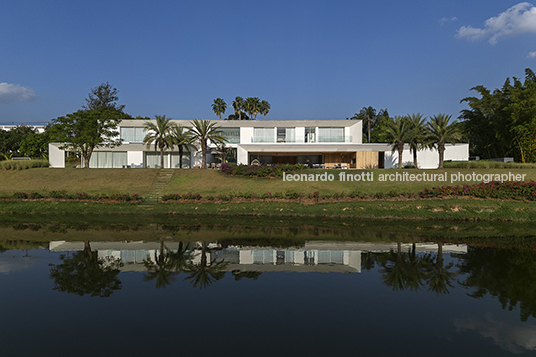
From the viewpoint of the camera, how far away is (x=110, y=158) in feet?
146

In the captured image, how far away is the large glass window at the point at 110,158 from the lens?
4434 centimetres

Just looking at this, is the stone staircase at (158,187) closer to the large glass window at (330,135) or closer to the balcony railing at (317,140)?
the balcony railing at (317,140)

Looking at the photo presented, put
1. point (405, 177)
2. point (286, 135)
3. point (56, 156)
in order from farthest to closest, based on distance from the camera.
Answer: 1. point (286, 135)
2. point (56, 156)
3. point (405, 177)

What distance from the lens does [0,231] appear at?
1664 centimetres

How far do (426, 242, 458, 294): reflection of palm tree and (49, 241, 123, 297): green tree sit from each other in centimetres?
880

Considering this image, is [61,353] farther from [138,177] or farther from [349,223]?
[138,177]

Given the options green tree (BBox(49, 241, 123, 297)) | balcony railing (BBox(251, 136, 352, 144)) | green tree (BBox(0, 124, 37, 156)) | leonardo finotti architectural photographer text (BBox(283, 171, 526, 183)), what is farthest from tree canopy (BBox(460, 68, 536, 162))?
green tree (BBox(0, 124, 37, 156))

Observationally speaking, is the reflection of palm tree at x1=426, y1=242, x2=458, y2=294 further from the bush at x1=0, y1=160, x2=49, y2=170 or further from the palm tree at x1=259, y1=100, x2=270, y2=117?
the palm tree at x1=259, y1=100, x2=270, y2=117

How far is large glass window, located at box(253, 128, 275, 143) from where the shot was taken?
44.7 m

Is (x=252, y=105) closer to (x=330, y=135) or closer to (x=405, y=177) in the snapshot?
(x=330, y=135)

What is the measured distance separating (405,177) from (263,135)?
20.7m

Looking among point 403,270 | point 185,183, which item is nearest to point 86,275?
point 403,270

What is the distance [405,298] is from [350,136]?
124 ft

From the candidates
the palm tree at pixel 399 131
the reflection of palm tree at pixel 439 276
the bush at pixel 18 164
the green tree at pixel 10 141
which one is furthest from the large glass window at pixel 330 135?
the green tree at pixel 10 141
